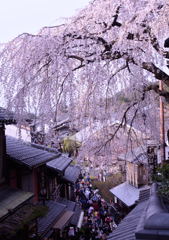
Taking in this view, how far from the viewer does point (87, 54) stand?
561 cm

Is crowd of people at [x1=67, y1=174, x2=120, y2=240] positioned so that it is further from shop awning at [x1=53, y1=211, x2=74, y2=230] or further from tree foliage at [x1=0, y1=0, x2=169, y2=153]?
tree foliage at [x1=0, y1=0, x2=169, y2=153]

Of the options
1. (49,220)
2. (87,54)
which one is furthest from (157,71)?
(49,220)

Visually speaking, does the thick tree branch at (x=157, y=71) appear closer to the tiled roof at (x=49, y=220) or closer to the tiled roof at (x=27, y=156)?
A: the tiled roof at (x=27, y=156)

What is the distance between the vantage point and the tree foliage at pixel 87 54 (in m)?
5.22

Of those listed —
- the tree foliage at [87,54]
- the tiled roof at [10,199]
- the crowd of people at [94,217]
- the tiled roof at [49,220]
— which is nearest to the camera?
the tree foliage at [87,54]

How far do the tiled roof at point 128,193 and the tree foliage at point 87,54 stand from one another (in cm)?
1173

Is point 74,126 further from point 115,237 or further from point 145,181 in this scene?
point 145,181

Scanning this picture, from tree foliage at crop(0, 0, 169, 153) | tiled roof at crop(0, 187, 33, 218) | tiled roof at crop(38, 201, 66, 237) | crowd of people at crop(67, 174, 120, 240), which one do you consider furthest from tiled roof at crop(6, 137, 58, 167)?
crowd of people at crop(67, 174, 120, 240)

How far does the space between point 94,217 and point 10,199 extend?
39.9 ft

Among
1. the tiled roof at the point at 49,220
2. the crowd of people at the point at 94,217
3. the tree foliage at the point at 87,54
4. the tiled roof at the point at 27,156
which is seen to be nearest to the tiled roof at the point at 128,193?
the crowd of people at the point at 94,217

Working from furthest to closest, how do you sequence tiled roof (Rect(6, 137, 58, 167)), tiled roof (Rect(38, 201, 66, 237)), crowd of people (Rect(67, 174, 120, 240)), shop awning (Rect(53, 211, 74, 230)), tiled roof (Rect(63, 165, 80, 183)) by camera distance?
tiled roof (Rect(63, 165, 80, 183)) → crowd of people (Rect(67, 174, 120, 240)) → shop awning (Rect(53, 211, 74, 230)) → tiled roof (Rect(38, 201, 66, 237)) → tiled roof (Rect(6, 137, 58, 167))

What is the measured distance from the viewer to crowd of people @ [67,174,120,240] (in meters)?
14.5

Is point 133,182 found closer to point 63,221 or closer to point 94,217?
point 94,217

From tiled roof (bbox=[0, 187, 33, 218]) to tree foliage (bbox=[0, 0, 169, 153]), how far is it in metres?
2.36
